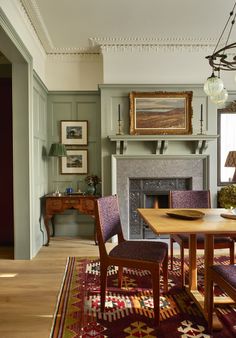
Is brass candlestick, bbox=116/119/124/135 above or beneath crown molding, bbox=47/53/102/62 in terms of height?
beneath

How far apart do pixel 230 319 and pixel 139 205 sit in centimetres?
236

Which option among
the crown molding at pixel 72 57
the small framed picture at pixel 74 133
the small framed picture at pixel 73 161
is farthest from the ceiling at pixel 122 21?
the small framed picture at pixel 73 161

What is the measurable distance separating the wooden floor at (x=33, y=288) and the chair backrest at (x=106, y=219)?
73cm

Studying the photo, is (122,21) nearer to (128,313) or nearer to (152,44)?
(152,44)

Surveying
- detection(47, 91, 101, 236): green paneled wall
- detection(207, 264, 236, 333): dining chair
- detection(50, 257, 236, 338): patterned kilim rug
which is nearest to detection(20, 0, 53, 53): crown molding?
detection(47, 91, 101, 236): green paneled wall

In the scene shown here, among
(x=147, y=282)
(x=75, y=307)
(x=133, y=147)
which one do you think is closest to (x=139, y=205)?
(x=133, y=147)

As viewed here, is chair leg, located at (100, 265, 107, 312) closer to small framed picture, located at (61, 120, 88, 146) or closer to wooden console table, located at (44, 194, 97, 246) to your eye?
wooden console table, located at (44, 194, 97, 246)

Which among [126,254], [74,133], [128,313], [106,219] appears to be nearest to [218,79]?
[106,219]

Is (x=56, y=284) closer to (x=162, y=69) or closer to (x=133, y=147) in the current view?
(x=133, y=147)

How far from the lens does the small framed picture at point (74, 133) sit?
450cm

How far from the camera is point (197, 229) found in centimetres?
183

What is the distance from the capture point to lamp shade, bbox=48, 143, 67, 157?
13.7 ft

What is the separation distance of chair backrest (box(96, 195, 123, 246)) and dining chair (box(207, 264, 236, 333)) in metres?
0.84

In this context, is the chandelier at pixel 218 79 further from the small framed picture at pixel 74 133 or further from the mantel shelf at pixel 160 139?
the small framed picture at pixel 74 133
